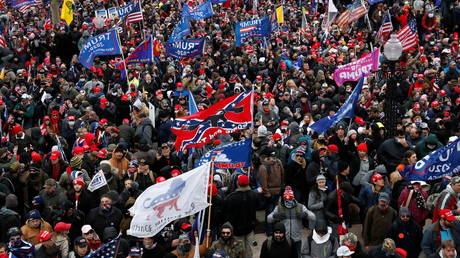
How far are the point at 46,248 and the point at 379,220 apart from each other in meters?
4.26

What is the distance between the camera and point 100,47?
1997cm

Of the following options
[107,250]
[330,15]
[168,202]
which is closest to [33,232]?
[107,250]

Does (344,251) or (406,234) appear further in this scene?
(406,234)

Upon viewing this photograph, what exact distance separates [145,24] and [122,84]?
9815 millimetres

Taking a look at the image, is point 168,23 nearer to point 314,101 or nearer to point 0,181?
point 314,101

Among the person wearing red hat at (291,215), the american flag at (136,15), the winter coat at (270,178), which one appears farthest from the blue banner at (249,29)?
the person wearing red hat at (291,215)

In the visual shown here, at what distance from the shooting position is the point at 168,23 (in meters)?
29.7

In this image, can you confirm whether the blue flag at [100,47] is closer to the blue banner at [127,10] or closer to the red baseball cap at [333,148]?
the blue banner at [127,10]

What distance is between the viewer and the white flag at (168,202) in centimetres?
981

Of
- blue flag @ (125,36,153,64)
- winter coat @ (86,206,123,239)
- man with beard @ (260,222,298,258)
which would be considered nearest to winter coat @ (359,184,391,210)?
man with beard @ (260,222,298,258)

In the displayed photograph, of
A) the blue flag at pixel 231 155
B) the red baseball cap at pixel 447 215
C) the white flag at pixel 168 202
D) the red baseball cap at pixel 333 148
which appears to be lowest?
the red baseball cap at pixel 333 148

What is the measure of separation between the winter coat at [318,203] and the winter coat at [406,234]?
1.18 metres

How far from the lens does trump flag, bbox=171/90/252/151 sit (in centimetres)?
1263

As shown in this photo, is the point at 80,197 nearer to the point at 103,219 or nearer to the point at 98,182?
the point at 98,182
